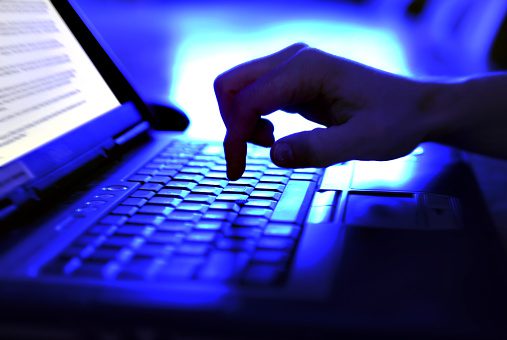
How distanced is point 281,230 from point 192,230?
0.22ft

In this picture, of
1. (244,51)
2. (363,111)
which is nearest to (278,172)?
(363,111)

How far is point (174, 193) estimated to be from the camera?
52 cm

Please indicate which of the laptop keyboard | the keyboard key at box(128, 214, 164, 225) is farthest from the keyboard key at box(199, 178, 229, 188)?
the keyboard key at box(128, 214, 164, 225)

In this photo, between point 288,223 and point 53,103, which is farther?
point 53,103

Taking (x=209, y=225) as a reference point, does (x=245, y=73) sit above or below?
above

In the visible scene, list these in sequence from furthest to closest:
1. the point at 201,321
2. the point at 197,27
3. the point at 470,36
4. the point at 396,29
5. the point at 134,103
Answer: the point at 197,27 → the point at 396,29 → the point at 470,36 → the point at 134,103 → the point at 201,321

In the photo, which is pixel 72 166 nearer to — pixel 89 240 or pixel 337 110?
pixel 89 240

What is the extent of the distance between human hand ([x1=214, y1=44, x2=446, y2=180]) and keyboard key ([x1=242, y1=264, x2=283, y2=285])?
0.15m

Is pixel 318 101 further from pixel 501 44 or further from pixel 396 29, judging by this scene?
pixel 396 29

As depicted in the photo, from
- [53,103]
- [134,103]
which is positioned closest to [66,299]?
[53,103]

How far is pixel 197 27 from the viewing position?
229 cm

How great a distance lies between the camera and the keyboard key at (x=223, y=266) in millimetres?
348

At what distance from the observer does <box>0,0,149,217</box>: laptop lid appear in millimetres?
501

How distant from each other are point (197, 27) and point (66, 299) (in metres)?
2.09
